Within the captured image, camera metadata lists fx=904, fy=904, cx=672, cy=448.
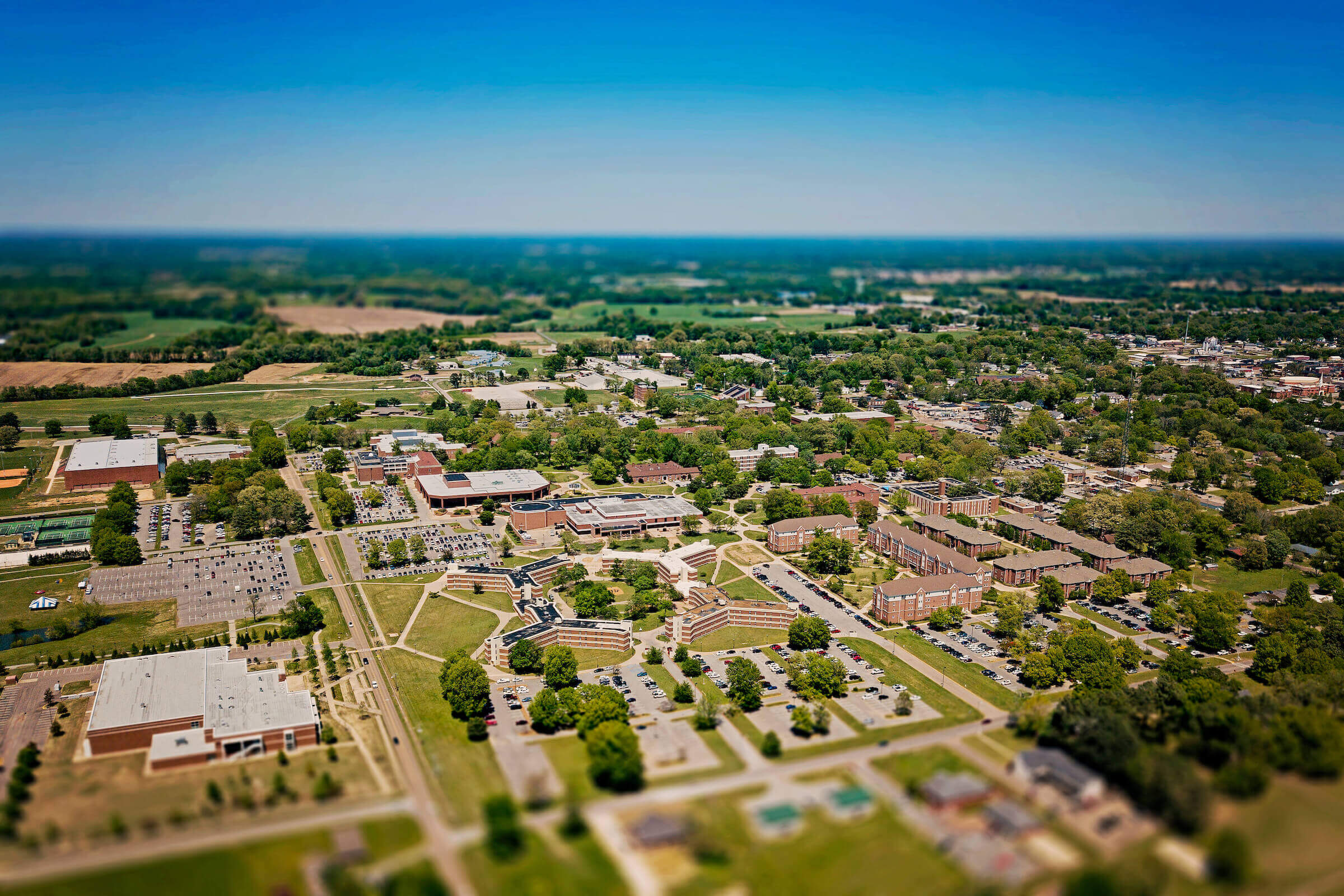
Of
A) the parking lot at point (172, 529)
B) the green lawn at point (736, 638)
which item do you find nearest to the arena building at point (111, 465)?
the parking lot at point (172, 529)

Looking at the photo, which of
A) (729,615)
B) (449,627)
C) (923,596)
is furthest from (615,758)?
(923,596)

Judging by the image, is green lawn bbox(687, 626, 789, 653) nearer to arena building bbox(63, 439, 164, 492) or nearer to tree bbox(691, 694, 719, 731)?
tree bbox(691, 694, 719, 731)

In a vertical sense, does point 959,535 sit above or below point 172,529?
above

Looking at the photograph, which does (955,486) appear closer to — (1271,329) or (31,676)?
(31,676)

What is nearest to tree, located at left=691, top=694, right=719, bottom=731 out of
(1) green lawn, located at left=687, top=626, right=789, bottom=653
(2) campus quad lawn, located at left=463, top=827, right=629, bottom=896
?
(1) green lawn, located at left=687, top=626, right=789, bottom=653

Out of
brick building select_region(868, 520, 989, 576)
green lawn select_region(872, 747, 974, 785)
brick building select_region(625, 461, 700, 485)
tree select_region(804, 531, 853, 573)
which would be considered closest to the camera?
green lawn select_region(872, 747, 974, 785)

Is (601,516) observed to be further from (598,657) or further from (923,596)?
(923,596)

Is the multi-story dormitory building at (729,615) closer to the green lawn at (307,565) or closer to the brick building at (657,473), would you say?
the green lawn at (307,565)
